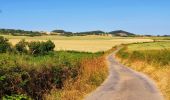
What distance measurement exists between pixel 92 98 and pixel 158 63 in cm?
1939

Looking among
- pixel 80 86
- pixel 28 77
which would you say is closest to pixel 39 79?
pixel 28 77

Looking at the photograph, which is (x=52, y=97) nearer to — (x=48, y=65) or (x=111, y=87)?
(x=48, y=65)

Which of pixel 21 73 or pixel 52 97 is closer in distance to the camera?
pixel 21 73

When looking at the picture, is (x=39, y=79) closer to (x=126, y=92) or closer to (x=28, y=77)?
(x=28, y=77)

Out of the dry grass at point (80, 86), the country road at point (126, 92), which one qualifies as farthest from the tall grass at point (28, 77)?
the country road at point (126, 92)

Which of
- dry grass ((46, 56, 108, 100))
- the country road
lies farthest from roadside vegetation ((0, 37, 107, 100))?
the country road

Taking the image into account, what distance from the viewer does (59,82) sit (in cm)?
2164

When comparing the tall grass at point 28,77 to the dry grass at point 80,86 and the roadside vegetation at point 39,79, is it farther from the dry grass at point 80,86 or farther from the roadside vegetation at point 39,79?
the dry grass at point 80,86

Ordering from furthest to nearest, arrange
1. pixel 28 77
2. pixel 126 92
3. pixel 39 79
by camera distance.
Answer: pixel 126 92
pixel 39 79
pixel 28 77

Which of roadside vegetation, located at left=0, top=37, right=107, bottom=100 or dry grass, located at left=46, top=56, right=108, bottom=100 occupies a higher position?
roadside vegetation, located at left=0, top=37, right=107, bottom=100

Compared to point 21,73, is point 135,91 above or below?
below

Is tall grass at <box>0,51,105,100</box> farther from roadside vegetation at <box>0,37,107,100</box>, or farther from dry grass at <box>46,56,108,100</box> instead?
dry grass at <box>46,56,108,100</box>

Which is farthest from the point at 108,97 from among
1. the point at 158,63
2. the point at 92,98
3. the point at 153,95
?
the point at 158,63

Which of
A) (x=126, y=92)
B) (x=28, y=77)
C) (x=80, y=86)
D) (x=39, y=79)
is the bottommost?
(x=126, y=92)
